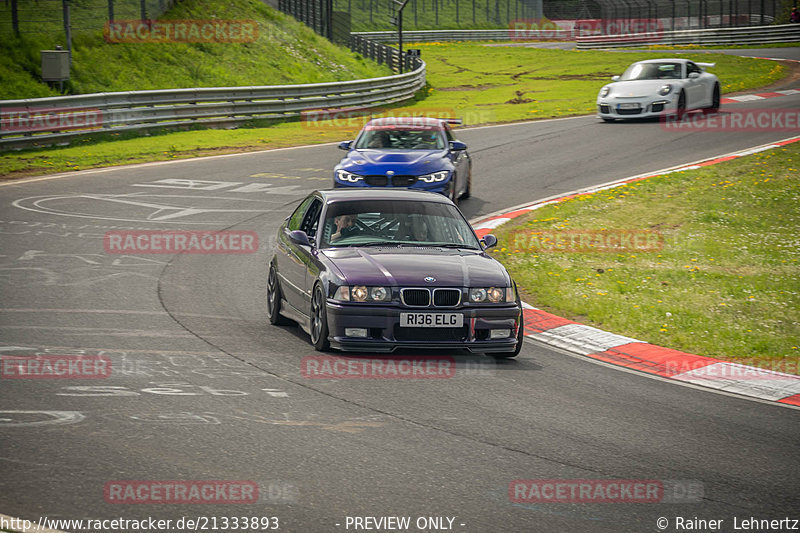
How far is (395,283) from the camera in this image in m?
8.34

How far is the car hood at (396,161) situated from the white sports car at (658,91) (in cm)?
1205

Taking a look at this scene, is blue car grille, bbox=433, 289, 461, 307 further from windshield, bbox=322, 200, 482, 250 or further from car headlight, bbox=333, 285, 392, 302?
windshield, bbox=322, 200, 482, 250

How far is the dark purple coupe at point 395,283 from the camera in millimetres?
8320

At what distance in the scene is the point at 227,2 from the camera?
1681 inches

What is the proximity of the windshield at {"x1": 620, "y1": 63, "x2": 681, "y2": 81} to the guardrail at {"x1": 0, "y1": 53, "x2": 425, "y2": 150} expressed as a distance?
10.4m

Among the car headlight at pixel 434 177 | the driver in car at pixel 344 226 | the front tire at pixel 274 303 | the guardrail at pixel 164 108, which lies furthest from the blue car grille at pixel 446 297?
the guardrail at pixel 164 108

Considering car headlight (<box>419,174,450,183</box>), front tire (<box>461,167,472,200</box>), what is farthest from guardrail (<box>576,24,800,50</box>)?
car headlight (<box>419,174,450,183</box>)

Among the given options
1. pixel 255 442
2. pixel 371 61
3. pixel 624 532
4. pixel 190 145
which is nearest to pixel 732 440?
pixel 624 532

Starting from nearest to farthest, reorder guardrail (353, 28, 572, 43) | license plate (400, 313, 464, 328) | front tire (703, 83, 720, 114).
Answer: license plate (400, 313, 464, 328), front tire (703, 83, 720, 114), guardrail (353, 28, 572, 43)

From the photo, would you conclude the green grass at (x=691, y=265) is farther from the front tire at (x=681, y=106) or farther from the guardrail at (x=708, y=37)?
the guardrail at (x=708, y=37)

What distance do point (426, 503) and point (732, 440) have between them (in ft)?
8.41

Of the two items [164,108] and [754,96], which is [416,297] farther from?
[754,96]

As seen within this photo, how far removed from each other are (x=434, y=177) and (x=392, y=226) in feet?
19.7

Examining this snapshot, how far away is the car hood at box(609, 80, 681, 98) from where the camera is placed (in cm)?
2620
